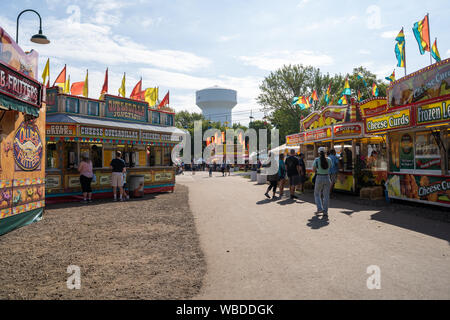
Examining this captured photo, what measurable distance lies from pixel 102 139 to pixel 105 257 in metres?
8.85

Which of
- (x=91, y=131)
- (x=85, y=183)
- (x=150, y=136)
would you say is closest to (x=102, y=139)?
(x=91, y=131)

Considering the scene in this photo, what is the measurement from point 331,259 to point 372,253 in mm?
812

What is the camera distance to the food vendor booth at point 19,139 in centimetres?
631

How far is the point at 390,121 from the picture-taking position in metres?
10.1

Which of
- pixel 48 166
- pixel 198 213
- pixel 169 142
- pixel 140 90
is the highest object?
pixel 140 90

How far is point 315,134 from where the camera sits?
50.0 ft

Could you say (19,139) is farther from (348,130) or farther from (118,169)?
(348,130)

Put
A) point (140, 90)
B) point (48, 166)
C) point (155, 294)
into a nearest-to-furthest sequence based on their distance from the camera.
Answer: point (155, 294) → point (48, 166) → point (140, 90)

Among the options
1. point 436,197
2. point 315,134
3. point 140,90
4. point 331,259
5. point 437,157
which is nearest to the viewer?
point 331,259
